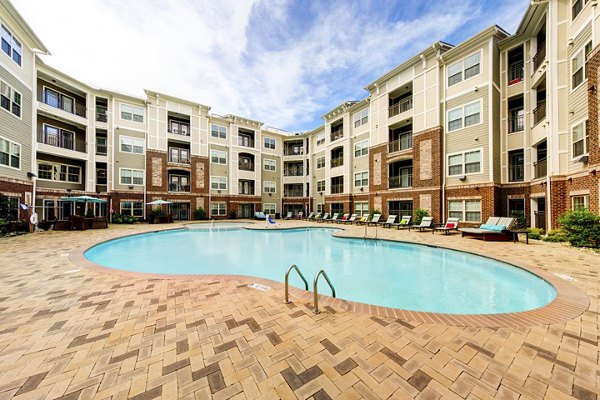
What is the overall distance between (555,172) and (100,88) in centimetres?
3291

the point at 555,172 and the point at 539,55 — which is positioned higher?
the point at 539,55

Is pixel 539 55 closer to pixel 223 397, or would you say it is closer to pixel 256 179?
pixel 223 397

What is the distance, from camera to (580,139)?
9.64 m

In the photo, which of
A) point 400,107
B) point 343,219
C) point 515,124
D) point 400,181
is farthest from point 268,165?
point 515,124

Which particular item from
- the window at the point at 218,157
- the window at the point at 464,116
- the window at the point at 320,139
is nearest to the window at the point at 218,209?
the window at the point at 218,157

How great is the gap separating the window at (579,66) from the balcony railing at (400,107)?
28.6ft

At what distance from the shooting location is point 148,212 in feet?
72.1

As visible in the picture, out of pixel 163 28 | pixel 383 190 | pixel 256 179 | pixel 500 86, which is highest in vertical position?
pixel 163 28

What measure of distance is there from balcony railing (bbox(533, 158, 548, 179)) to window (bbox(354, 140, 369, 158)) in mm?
11749

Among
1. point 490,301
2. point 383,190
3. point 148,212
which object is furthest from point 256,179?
point 490,301

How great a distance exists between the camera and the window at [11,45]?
12.2 metres

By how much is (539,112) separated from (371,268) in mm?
14138

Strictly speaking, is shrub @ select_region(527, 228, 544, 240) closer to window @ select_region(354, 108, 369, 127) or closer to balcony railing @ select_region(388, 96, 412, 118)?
balcony railing @ select_region(388, 96, 412, 118)

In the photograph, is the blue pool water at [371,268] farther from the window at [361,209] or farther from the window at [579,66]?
the window at [361,209]
